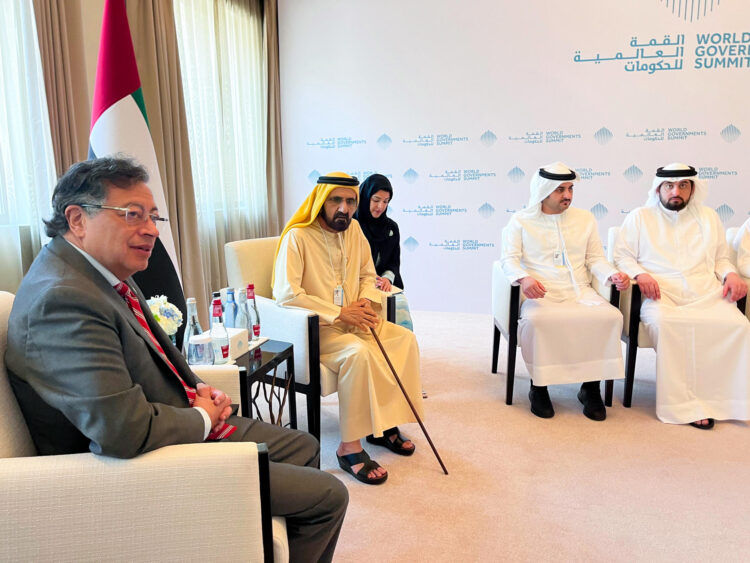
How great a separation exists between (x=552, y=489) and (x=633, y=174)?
3.27 metres

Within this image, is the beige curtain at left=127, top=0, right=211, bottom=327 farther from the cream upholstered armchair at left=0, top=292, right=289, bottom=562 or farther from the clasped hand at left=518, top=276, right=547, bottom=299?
the cream upholstered armchair at left=0, top=292, right=289, bottom=562

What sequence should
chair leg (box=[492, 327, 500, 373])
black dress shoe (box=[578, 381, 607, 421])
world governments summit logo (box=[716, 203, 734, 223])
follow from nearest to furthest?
black dress shoe (box=[578, 381, 607, 421]) → chair leg (box=[492, 327, 500, 373]) → world governments summit logo (box=[716, 203, 734, 223])

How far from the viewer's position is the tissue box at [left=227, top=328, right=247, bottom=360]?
2.00 m

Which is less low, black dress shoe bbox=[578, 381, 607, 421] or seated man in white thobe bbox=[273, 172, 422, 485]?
seated man in white thobe bbox=[273, 172, 422, 485]

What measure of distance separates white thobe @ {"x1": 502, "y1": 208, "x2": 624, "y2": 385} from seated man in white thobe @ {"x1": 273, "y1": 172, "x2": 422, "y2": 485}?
0.80 m

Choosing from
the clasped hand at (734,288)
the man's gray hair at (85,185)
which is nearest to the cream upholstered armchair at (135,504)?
the man's gray hair at (85,185)

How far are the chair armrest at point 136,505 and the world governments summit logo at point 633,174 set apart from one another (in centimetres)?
433

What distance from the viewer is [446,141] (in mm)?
4871

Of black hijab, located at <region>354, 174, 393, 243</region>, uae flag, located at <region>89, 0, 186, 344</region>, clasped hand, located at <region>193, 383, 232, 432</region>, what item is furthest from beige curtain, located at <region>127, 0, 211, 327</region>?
clasped hand, located at <region>193, 383, 232, 432</region>

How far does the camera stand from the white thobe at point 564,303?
9.50ft

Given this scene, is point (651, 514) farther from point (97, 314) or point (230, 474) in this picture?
point (97, 314)

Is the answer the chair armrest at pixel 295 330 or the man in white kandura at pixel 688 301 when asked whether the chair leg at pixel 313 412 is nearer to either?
the chair armrest at pixel 295 330

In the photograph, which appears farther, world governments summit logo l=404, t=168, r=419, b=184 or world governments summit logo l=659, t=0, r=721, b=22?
world governments summit logo l=404, t=168, r=419, b=184

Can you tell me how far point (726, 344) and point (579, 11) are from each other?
3.03m
